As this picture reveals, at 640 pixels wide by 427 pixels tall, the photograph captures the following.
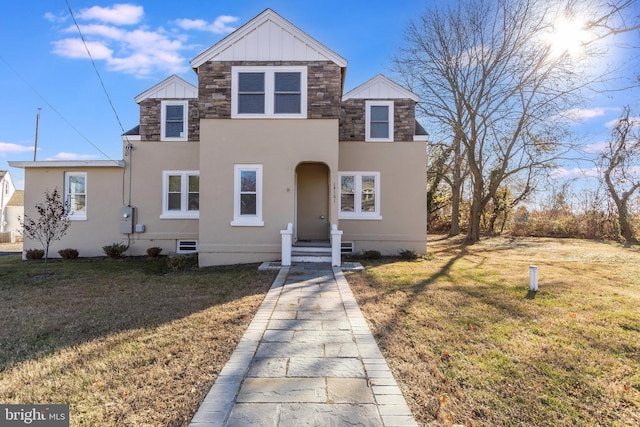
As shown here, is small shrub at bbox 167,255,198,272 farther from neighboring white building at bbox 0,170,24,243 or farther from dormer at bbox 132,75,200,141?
neighboring white building at bbox 0,170,24,243

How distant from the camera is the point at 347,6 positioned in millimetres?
10641

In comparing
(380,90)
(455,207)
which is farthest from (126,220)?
(455,207)

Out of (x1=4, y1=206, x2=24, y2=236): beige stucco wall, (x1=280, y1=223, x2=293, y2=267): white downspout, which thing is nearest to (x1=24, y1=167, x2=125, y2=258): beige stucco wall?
(x1=280, y1=223, x2=293, y2=267): white downspout

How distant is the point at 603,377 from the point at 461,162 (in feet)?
60.6

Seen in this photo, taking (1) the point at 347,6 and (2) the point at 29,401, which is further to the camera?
(1) the point at 347,6

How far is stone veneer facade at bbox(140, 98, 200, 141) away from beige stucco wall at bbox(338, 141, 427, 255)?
5.69 meters

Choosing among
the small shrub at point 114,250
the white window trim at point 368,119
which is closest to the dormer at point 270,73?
the white window trim at point 368,119

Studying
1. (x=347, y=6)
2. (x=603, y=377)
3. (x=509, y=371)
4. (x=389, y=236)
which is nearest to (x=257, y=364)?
(x=509, y=371)

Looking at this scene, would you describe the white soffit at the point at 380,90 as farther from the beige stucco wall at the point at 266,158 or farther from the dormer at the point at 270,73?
the beige stucco wall at the point at 266,158

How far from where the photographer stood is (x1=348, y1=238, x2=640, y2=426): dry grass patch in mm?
2818

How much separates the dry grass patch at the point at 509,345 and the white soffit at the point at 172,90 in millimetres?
9827

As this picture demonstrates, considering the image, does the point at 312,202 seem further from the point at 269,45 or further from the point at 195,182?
the point at 269,45

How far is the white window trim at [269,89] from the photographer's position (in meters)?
9.94

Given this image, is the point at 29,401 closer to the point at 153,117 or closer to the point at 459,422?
the point at 459,422
